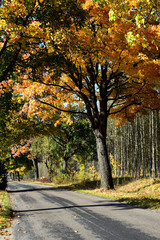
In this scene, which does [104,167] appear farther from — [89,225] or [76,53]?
[89,225]

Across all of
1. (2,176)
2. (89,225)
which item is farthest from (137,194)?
(2,176)

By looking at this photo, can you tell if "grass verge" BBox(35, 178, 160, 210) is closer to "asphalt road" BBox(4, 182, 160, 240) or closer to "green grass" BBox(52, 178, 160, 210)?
"green grass" BBox(52, 178, 160, 210)

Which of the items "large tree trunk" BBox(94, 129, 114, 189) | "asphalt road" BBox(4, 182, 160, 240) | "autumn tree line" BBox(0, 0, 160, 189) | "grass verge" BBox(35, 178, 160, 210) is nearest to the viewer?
"asphalt road" BBox(4, 182, 160, 240)

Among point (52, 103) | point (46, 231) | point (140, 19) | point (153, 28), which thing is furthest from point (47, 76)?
point (46, 231)

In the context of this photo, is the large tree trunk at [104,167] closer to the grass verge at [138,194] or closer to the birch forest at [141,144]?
the grass verge at [138,194]

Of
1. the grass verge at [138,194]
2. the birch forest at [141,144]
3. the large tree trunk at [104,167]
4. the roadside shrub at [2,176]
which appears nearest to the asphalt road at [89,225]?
the grass verge at [138,194]

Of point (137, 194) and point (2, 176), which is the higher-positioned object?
point (2, 176)

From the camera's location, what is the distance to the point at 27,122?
17844 mm

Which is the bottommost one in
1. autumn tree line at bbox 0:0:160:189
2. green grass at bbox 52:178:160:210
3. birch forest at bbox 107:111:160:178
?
green grass at bbox 52:178:160:210

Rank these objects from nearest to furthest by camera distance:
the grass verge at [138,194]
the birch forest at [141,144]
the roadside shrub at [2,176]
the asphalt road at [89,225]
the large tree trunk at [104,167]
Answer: the asphalt road at [89,225]
the grass verge at [138,194]
the large tree trunk at [104,167]
the birch forest at [141,144]
the roadside shrub at [2,176]

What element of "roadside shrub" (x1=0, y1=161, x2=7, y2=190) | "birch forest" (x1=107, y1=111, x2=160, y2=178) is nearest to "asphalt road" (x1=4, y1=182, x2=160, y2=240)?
"birch forest" (x1=107, y1=111, x2=160, y2=178)

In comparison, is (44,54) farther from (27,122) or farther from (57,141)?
(57,141)

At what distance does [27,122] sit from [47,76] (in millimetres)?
6281

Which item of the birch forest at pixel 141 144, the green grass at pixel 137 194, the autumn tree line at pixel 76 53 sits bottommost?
the green grass at pixel 137 194
